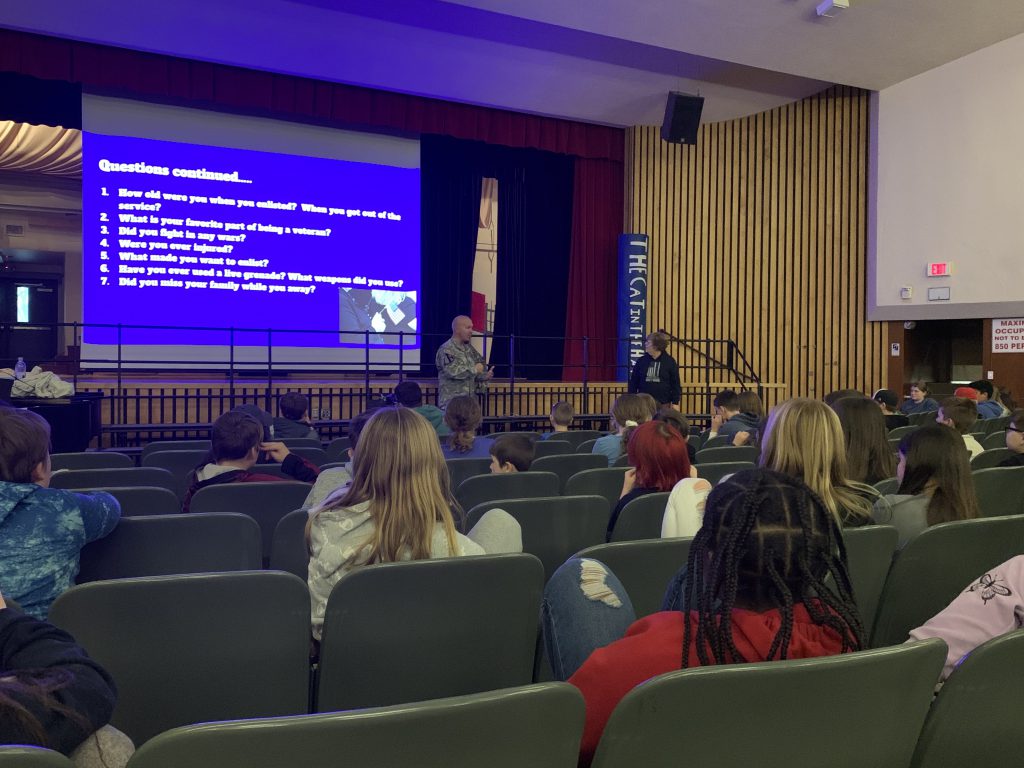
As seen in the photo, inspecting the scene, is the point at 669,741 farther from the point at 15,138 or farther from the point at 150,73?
the point at 15,138

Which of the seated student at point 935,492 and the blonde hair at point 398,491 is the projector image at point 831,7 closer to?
the seated student at point 935,492

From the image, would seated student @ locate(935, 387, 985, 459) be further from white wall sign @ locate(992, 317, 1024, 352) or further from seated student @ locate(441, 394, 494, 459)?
white wall sign @ locate(992, 317, 1024, 352)

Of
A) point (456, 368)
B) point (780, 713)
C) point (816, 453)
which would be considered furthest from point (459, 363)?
point (780, 713)

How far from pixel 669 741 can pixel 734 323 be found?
36.8 feet

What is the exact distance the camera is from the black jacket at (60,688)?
94cm

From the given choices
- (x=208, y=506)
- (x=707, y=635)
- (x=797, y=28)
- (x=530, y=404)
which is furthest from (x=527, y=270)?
(x=707, y=635)

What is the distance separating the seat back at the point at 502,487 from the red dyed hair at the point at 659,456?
52 cm

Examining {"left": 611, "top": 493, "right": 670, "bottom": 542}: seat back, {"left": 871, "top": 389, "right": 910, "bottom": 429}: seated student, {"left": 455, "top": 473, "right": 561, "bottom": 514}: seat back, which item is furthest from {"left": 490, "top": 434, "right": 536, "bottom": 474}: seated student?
{"left": 871, "top": 389, "right": 910, "bottom": 429}: seated student

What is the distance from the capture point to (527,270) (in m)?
12.0

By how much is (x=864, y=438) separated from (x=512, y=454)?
1.41 m

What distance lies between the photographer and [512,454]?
12.1ft

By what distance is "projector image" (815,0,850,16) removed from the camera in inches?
321

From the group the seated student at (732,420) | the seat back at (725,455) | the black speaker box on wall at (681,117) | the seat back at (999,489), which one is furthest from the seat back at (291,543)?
the black speaker box on wall at (681,117)

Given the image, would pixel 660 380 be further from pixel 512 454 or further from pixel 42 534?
pixel 42 534
